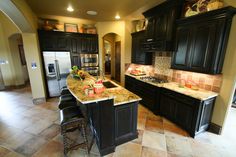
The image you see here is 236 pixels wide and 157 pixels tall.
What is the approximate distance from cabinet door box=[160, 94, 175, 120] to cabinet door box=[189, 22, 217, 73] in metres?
0.91

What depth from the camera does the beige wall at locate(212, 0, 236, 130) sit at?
2.16 meters

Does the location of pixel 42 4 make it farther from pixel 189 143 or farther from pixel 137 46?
pixel 189 143

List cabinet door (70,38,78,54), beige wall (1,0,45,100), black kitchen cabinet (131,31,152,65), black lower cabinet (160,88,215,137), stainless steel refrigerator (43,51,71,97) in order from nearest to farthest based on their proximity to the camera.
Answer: black lower cabinet (160,88,215,137) → beige wall (1,0,45,100) → black kitchen cabinet (131,31,152,65) → stainless steel refrigerator (43,51,71,97) → cabinet door (70,38,78,54)

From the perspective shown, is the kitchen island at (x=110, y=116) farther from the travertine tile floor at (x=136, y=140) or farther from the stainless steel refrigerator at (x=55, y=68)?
the stainless steel refrigerator at (x=55, y=68)

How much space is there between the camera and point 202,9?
2.35 meters

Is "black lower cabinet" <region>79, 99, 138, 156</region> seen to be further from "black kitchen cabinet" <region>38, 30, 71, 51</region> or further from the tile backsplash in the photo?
"black kitchen cabinet" <region>38, 30, 71, 51</region>

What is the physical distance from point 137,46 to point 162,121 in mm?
2694

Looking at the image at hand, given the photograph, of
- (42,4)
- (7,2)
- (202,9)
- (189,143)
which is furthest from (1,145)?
(202,9)

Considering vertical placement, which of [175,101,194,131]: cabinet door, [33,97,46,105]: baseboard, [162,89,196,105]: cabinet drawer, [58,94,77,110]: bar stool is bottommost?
[33,97,46,105]: baseboard

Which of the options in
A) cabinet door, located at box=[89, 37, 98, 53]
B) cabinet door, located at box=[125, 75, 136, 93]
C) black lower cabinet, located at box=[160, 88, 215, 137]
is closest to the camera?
black lower cabinet, located at box=[160, 88, 215, 137]

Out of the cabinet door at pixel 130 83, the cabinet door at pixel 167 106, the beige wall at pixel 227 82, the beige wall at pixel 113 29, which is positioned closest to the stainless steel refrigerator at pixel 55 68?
the beige wall at pixel 113 29

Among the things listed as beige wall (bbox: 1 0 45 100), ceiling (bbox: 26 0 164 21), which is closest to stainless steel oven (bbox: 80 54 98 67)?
beige wall (bbox: 1 0 45 100)

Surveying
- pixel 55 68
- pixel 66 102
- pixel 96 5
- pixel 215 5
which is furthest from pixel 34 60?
pixel 215 5

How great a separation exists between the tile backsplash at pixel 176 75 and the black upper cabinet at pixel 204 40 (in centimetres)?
35
